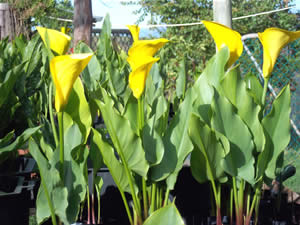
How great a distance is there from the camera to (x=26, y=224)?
4.30 feet

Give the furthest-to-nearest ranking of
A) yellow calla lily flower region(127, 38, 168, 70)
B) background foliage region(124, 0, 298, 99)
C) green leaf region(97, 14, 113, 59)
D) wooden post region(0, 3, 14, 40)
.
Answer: background foliage region(124, 0, 298, 99) → wooden post region(0, 3, 14, 40) → green leaf region(97, 14, 113, 59) → yellow calla lily flower region(127, 38, 168, 70)

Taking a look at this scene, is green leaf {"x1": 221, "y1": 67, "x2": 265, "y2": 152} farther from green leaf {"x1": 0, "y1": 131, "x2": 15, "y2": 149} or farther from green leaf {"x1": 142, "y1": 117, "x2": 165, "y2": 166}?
green leaf {"x1": 0, "y1": 131, "x2": 15, "y2": 149}

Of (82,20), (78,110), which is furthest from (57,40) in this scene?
(82,20)

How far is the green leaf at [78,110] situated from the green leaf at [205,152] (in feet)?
1.00

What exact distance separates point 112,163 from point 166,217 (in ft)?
1.08

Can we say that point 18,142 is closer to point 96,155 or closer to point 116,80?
point 96,155

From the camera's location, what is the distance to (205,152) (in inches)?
42.2

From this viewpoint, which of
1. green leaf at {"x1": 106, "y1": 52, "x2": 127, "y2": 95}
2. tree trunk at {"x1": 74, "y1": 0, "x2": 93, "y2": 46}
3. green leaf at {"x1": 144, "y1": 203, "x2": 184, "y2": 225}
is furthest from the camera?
tree trunk at {"x1": 74, "y1": 0, "x2": 93, "y2": 46}

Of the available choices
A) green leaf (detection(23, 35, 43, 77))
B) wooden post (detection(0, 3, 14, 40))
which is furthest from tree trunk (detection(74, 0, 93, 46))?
wooden post (detection(0, 3, 14, 40))

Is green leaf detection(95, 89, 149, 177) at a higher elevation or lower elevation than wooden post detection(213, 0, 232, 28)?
lower

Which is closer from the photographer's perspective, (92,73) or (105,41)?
(92,73)

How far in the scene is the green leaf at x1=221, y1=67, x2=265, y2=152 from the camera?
109 cm

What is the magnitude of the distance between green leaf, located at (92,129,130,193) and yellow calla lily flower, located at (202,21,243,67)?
1.32 ft

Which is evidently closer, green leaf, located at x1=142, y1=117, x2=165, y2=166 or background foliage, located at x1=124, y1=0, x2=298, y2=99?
green leaf, located at x1=142, y1=117, x2=165, y2=166
